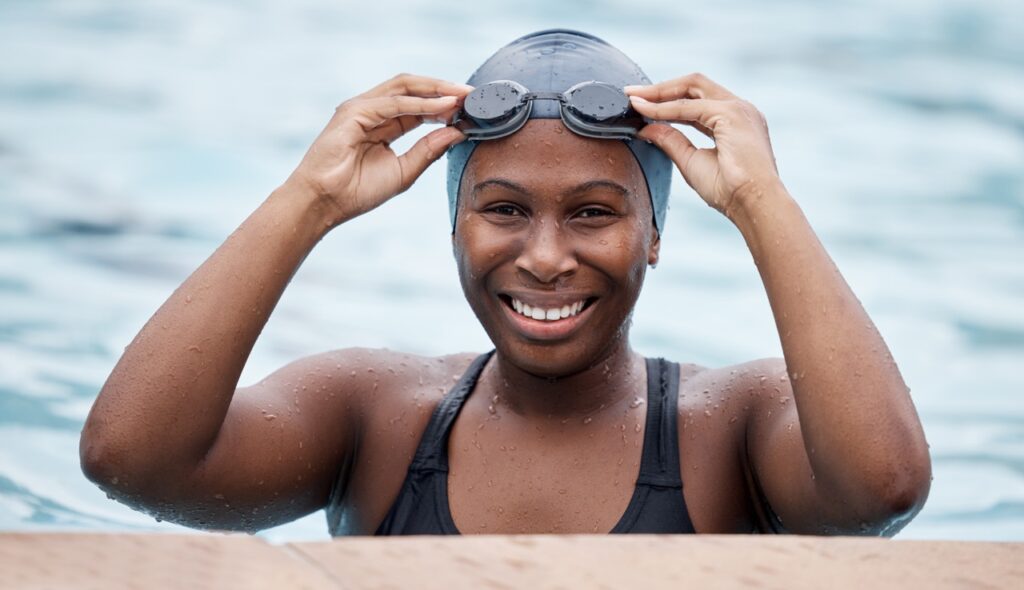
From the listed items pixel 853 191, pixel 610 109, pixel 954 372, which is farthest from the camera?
pixel 853 191

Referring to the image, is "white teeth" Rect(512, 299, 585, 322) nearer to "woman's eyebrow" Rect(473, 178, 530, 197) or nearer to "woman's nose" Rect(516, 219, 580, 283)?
"woman's nose" Rect(516, 219, 580, 283)

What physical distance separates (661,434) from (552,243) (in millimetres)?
608

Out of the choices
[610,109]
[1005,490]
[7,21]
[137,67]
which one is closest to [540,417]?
[610,109]

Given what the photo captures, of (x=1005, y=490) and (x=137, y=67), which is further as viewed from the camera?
(x=137, y=67)

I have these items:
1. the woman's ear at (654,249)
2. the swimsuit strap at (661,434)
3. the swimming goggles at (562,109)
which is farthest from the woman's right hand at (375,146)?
the swimsuit strap at (661,434)

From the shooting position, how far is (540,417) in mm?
3699

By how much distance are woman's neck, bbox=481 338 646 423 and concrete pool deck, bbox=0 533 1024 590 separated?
136 centimetres

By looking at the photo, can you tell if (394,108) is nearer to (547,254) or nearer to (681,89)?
(547,254)

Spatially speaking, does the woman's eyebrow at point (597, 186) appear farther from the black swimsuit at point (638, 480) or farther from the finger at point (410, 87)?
the black swimsuit at point (638, 480)

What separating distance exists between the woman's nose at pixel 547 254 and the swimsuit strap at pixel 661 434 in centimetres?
51

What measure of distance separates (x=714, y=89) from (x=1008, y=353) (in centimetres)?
437

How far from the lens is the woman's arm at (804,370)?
9.98 ft

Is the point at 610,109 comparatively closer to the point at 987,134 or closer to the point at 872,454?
the point at 872,454

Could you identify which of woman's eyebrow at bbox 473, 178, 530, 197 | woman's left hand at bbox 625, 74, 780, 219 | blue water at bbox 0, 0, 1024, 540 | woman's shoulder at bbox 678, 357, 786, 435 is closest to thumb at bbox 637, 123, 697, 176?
woman's left hand at bbox 625, 74, 780, 219
